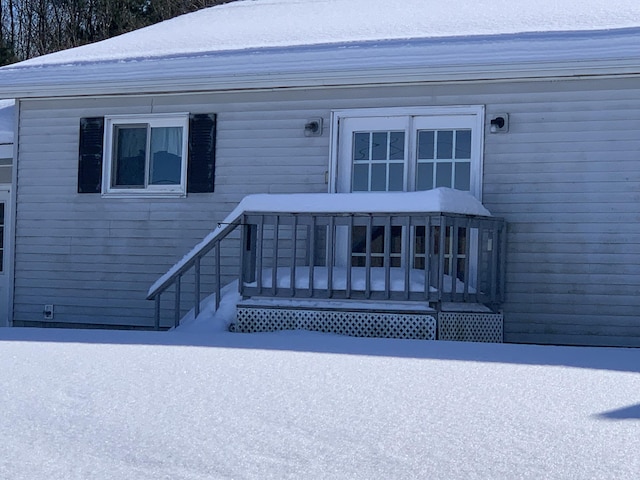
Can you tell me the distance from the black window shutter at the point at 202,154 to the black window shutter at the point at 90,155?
1096mm

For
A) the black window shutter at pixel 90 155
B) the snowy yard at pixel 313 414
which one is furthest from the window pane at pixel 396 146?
the snowy yard at pixel 313 414

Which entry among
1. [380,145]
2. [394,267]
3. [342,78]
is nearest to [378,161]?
[380,145]

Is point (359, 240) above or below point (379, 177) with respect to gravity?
below

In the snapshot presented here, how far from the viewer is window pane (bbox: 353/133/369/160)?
10906mm

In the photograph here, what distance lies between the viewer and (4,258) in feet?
41.8

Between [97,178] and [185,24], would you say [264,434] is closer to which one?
[97,178]

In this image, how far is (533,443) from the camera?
14.4 feet

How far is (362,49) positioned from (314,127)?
0.94 m

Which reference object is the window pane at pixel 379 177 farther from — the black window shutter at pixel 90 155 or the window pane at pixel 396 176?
the black window shutter at pixel 90 155

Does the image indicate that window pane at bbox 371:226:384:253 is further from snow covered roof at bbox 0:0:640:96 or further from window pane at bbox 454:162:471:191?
snow covered roof at bbox 0:0:640:96

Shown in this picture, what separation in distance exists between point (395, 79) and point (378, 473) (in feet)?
22.8

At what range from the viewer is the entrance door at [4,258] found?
1254 cm

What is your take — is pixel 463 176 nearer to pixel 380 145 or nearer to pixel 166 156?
pixel 380 145

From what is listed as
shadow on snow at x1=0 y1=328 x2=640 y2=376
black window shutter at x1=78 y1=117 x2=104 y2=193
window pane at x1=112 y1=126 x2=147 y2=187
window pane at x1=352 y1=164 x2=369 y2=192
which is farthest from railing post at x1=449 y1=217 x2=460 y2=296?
black window shutter at x1=78 y1=117 x2=104 y2=193
